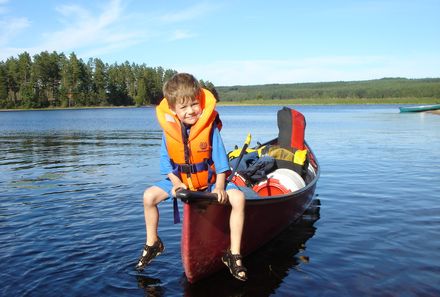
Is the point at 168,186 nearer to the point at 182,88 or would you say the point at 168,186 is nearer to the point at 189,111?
the point at 189,111

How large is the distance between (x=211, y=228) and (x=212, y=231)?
1.9 inches

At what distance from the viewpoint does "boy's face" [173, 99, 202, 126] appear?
179 inches

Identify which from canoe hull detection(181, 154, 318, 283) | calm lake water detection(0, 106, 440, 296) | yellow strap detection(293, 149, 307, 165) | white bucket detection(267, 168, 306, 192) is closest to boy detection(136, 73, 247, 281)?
canoe hull detection(181, 154, 318, 283)

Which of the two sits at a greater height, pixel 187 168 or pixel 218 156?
pixel 218 156

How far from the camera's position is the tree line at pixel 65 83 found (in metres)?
89.1

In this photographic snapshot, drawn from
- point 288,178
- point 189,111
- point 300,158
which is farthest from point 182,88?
point 300,158

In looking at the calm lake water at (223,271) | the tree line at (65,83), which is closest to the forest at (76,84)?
the tree line at (65,83)

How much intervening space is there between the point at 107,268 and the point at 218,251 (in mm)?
1443

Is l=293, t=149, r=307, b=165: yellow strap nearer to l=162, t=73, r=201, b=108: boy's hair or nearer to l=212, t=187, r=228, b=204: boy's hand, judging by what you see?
l=212, t=187, r=228, b=204: boy's hand

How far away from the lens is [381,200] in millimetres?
8938

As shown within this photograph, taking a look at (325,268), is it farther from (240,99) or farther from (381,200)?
(240,99)

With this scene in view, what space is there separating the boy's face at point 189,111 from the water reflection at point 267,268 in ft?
6.04

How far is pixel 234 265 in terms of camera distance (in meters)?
4.64

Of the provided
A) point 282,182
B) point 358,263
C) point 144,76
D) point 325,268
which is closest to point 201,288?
point 325,268
